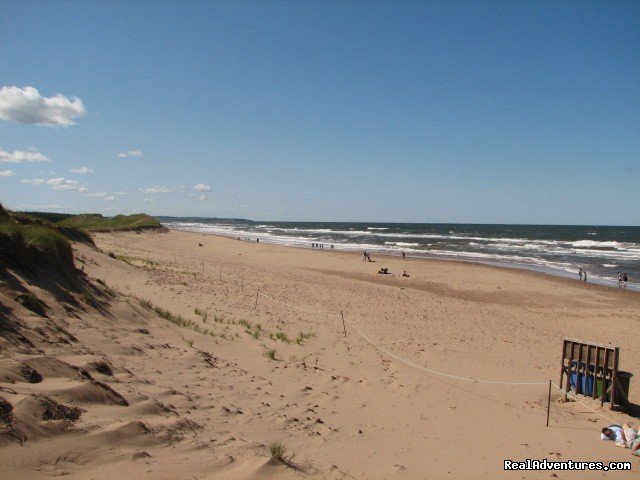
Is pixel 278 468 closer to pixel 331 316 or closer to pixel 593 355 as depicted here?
pixel 593 355

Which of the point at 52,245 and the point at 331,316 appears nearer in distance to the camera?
the point at 52,245

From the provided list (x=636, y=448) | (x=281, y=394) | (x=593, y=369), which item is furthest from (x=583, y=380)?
(x=281, y=394)

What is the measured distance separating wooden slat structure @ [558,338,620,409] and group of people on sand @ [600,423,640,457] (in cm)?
165

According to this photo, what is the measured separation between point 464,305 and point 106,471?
19257 millimetres

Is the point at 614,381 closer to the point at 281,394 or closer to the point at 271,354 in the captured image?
the point at 281,394

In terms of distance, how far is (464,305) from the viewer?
66.5 feet

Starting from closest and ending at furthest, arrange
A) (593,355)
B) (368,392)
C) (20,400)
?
1. (20,400)
2. (368,392)
3. (593,355)

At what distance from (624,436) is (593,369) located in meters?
2.34

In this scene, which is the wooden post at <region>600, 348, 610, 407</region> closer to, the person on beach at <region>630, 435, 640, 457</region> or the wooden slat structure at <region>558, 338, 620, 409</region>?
the wooden slat structure at <region>558, 338, 620, 409</region>

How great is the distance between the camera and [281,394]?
6922mm

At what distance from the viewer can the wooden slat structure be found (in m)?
8.63

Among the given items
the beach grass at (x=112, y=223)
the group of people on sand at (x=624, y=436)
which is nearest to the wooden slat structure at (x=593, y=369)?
the group of people on sand at (x=624, y=436)

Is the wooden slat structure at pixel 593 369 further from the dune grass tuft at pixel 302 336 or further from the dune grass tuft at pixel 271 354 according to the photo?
the dune grass tuft at pixel 271 354

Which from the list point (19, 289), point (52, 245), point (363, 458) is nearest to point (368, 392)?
point (363, 458)
